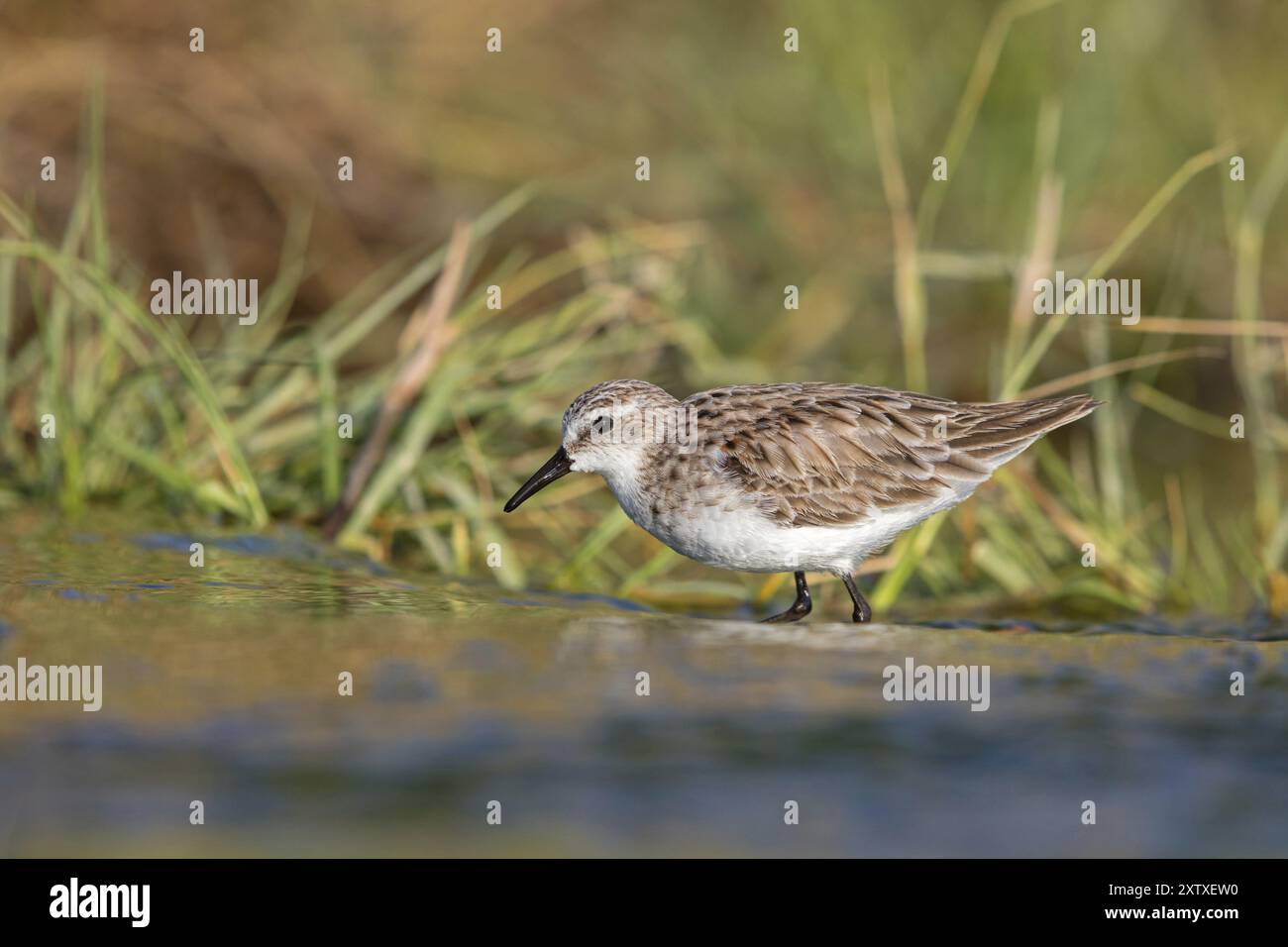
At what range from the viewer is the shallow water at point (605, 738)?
3.80 metres

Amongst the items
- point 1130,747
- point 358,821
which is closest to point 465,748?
point 358,821

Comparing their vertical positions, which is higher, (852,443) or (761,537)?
(852,443)

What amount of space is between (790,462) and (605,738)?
102 inches

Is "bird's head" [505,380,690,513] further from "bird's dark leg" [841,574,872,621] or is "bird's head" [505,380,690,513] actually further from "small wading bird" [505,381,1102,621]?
"bird's dark leg" [841,574,872,621]

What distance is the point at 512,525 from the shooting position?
8938 millimetres

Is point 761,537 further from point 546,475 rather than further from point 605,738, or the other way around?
point 605,738

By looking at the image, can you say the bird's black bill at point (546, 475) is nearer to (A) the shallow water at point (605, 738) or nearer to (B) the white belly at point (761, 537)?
(B) the white belly at point (761, 537)

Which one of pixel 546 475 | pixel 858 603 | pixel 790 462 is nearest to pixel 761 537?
pixel 790 462

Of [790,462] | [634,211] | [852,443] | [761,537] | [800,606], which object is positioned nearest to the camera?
[761,537]

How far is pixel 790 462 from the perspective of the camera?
6688 millimetres

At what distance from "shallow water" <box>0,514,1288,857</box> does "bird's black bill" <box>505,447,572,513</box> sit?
136 cm

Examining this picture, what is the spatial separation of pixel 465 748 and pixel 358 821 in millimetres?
462

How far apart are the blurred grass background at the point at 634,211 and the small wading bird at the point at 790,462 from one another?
1.33 m

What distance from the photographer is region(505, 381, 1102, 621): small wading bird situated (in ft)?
21.4
